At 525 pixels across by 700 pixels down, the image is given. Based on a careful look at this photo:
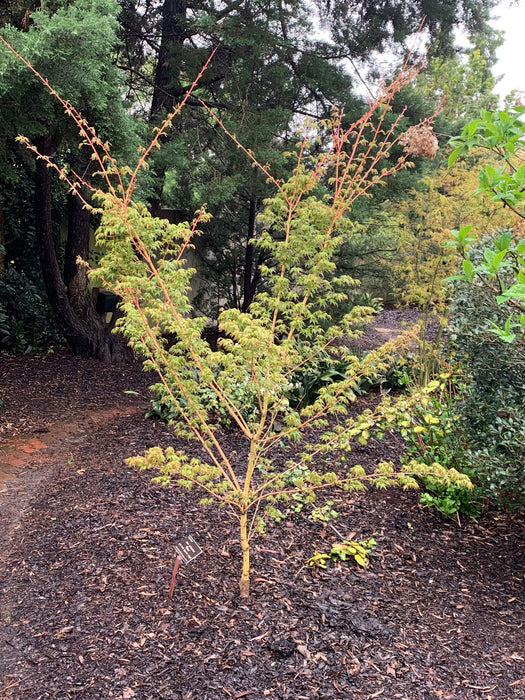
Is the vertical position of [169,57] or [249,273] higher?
[169,57]

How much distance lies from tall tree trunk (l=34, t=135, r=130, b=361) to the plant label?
14.6ft

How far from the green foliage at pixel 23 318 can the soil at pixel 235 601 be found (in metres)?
3.11

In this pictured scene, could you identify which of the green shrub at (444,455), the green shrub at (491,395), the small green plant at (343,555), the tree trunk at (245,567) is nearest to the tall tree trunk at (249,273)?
the green shrub at (444,455)

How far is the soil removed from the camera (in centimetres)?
183

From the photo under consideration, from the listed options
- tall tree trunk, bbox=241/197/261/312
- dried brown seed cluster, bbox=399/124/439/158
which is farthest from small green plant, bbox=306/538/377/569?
tall tree trunk, bbox=241/197/261/312

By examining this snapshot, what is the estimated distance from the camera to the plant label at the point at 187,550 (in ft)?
6.95

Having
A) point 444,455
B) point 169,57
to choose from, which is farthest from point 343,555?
point 169,57

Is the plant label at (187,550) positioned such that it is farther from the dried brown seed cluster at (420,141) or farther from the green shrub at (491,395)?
the dried brown seed cluster at (420,141)

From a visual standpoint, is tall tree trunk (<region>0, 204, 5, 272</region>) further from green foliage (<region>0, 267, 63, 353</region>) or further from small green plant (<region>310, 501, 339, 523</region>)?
small green plant (<region>310, 501, 339, 523</region>)

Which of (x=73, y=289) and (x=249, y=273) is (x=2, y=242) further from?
(x=249, y=273)

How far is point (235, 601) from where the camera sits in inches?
85.2

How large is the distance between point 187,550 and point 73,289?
478 centimetres

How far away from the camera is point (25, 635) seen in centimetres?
200

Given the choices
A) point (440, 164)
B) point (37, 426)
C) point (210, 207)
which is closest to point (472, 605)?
point (37, 426)
